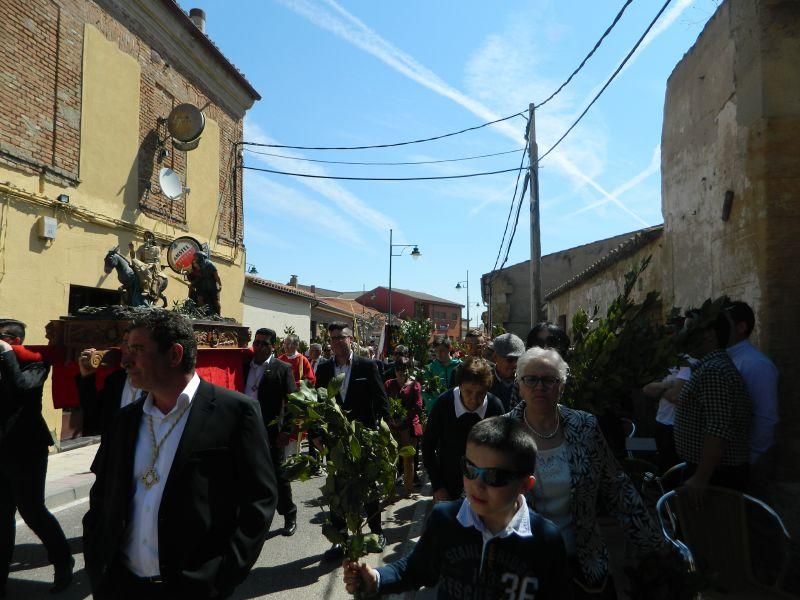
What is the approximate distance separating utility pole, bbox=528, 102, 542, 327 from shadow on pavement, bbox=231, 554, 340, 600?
9.56 metres

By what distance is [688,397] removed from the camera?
11.9 feet

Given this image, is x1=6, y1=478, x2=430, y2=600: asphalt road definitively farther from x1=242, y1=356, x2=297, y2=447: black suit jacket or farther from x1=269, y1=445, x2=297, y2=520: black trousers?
x1=242, y1=356, x2=297, y2=447: black suit jacket

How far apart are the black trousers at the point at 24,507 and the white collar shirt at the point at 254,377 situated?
2085 millimetres

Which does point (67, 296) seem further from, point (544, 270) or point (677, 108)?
point (544, 270)

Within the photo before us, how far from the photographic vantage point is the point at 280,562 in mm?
4750

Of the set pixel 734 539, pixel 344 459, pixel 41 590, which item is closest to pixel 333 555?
pixel 41 590

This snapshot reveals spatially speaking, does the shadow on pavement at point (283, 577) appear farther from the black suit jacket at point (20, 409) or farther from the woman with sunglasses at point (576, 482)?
the woman with sunglasses at point (576, 482)

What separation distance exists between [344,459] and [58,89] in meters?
10.3

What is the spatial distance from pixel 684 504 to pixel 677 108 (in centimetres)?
519

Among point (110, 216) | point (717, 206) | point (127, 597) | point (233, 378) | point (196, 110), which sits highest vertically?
point (196, 110)

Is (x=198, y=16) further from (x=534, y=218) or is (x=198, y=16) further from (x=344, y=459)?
(x=344, y=459)

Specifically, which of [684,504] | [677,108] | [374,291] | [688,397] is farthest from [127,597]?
[374,291]

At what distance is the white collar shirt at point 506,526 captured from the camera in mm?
1934

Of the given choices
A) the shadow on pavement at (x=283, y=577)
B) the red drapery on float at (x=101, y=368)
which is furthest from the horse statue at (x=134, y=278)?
the shadow on pavement at (x=283, y=577)
